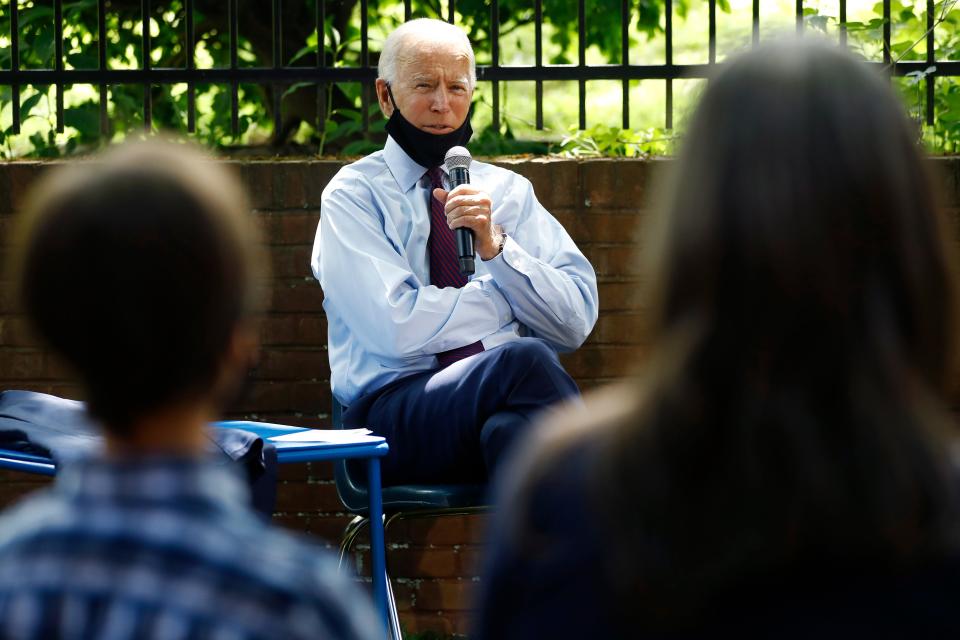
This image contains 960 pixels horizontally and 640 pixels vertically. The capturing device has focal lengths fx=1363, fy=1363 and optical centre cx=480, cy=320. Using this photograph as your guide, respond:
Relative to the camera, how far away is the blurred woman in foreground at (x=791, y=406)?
3.59 ft

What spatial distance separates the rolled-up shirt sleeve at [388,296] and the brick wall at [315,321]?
55 centimetres

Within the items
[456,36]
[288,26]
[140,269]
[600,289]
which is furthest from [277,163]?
[140,269]

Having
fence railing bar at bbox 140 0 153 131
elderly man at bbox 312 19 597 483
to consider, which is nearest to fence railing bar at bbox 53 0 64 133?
fence railing bar at bbox 140 0 153 131

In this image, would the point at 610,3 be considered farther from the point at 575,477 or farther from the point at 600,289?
the point at 575,477

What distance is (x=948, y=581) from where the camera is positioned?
1111 millimetres

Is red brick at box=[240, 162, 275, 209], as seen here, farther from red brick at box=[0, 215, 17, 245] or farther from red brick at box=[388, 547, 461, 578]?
red brick at box=[388, 547, 461, 578]

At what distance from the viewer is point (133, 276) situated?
115 cm

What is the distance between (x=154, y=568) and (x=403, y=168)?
2701 millimetres

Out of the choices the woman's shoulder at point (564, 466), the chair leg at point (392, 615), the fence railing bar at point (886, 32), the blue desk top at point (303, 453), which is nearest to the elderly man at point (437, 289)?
the chair leg at point (392, 615)

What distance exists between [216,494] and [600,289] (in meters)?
3.04

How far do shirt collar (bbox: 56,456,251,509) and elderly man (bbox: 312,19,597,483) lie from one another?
1.91 m

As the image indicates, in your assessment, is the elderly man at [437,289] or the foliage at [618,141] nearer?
the elderly man at [437,289]

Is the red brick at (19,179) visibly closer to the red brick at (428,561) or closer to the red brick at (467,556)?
the red brick at (428,561)

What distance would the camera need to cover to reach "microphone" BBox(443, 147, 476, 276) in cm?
334
